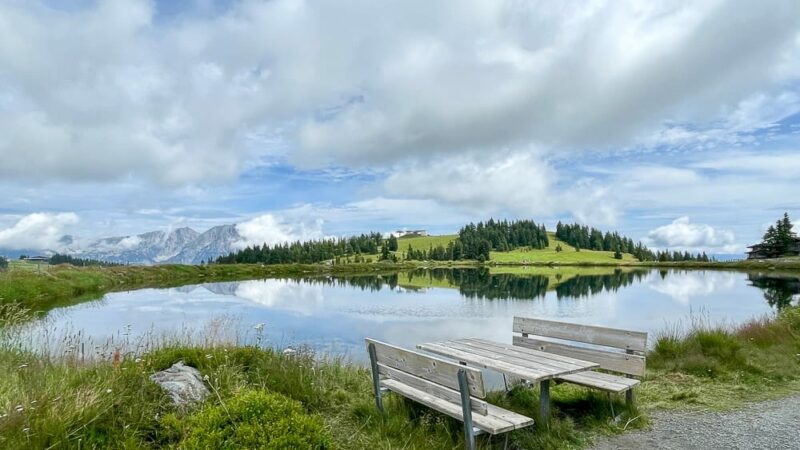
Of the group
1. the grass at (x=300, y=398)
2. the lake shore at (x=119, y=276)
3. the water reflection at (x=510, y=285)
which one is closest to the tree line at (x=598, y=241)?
the lake shore at (x=119, y=276)

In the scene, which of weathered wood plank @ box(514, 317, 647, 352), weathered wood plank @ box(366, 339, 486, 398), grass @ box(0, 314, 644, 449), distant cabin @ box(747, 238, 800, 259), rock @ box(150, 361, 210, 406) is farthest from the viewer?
distant cabin @ box(747, 238, 800, 259)

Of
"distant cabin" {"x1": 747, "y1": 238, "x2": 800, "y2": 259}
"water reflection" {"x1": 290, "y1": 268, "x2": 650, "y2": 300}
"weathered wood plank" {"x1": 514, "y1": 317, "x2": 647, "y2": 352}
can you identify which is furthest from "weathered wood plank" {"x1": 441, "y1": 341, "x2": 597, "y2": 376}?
"distant cabin" {"x1": 747, "y1": 238, "x2": 800, "y2": 259}

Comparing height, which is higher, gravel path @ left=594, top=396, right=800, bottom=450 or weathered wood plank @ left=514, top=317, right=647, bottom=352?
weathered wood plank @ left=514, top=317, right=647, bottom=352

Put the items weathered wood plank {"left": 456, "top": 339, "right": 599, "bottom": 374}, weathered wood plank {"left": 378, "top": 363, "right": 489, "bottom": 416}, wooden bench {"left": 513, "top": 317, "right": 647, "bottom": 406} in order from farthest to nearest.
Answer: wooden bench {"left": 513, "top": 317, "right": 647, "bottom": 406}, weathered wood plank {"left": 456, "top": 339, "right": 599, "bottom": 374}, weathered wood plank {"left": 378, "top": 363, "right": 489, "bottom": 416}

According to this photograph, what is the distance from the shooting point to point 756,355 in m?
9.23

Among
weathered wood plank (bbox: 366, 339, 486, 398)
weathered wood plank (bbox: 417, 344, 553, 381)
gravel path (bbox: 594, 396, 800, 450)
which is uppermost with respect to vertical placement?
weathered wood plank (bbox: 366, 339, 486, 398)

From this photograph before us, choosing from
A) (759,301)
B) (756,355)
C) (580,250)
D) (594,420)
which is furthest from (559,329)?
(580,250)

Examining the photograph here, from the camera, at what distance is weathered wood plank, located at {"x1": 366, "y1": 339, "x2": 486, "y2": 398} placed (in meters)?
4.34

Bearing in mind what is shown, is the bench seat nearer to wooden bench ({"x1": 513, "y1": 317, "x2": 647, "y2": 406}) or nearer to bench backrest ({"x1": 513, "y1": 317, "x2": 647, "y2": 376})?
wooden bench ({"x1": 513, "y1": 317, "x2": 647, "y2": 406})

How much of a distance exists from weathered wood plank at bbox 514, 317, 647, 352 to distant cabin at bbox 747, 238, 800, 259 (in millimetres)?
110935

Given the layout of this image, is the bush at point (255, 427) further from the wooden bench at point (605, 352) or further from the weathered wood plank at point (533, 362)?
the wooden bench at point (605, 352)

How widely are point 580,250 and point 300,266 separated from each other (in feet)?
347

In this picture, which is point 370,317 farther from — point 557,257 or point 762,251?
point 557,257

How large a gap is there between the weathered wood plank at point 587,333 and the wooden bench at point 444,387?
2.36 metres
